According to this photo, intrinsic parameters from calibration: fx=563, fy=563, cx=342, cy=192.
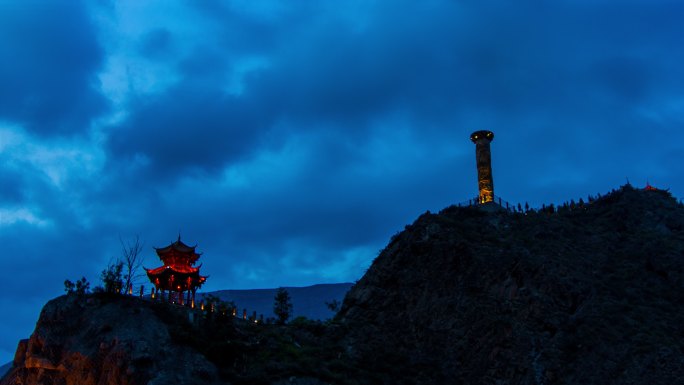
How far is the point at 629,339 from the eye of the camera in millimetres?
37031

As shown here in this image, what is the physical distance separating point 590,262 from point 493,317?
1153cm

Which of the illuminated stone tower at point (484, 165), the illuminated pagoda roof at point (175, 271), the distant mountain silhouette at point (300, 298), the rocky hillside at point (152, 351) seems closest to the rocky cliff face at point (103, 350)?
the rocky hillside at point (152, 351)

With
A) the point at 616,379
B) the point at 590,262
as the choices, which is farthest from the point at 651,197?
the point at 616,379

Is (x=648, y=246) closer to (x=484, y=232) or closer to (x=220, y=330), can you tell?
(x=484, y=232)

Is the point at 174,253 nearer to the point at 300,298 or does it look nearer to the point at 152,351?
the point at 152,351

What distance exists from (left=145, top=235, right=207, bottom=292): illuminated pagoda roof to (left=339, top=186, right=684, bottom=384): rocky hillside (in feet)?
61.7

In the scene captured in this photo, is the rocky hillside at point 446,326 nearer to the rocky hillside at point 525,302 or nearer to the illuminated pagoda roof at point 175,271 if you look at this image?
the rocky hillside at point 525,302

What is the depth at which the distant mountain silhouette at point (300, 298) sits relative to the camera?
507ft

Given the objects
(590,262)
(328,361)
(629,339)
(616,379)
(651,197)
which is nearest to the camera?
(616,379)

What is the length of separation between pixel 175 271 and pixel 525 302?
→ 34.5 metres

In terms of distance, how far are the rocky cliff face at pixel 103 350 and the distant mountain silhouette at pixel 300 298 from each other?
11422 cm

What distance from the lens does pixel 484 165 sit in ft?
219

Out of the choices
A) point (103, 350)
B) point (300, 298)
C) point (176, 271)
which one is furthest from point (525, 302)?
point (300, 298)

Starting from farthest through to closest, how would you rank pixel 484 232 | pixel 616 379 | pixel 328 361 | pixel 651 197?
pixel 651 197 < pixel 484 232 < pixel 328 361 < pixel 616 379
